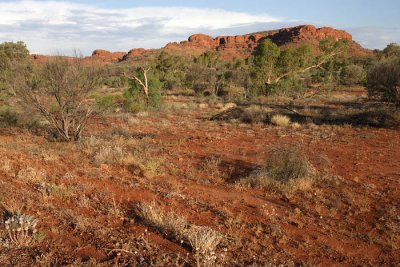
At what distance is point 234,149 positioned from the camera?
38.8 ft

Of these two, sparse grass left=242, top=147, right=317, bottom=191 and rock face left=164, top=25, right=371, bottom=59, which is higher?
rock face left=164, top=25, right=371, bottom=59

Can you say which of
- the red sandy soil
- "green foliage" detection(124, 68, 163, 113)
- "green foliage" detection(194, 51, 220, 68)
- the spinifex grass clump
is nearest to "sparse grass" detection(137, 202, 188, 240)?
the red sandy soil

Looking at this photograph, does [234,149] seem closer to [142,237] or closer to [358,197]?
[358,197]

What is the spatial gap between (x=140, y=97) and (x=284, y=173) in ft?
58.5

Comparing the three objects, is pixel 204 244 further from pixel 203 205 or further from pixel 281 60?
pixel 281 60

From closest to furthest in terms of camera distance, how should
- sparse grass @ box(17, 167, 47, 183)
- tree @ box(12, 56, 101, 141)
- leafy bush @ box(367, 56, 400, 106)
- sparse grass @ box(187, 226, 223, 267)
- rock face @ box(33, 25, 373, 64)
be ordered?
sparse grass @ box(187, 226, 223, 267)
sparse grass @ box(17, 167, 47, 183)
tree @ box(12, 56, 101, 141)
leafy bush @ box(367, 56, 400, 106)
rock face @ box(33, 25, 373, 64)

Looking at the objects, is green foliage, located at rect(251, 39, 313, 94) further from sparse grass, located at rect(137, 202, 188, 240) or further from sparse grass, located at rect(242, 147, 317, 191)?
sparse grass, located at rect(137, 202, 188, 240)

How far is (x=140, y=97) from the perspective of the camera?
80.5 feet

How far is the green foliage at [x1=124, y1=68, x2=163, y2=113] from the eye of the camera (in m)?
22.8

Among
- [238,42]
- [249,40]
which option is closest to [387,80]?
[249,40]

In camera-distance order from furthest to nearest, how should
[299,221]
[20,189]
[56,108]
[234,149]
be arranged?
[56,108], [234,149], [20,189], [299,221]

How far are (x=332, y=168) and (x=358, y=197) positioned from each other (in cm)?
230

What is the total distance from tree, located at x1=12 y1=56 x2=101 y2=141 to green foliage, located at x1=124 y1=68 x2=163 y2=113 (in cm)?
973

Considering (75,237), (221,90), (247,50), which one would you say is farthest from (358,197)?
(247,50)
